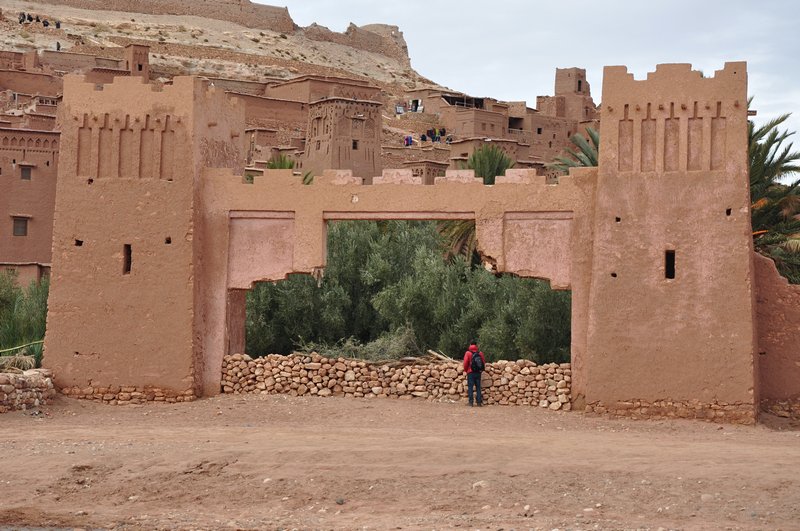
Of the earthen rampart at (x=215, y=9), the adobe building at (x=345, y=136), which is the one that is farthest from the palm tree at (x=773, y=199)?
the earthen rampart at (x=215, y=9)

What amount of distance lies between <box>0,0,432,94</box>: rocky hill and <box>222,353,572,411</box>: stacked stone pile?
186 ft

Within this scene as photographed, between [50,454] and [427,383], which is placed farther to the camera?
[427,383]

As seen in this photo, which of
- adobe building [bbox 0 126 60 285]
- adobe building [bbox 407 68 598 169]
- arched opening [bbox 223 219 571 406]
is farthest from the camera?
adobe building [bbox 407 68 598 169]

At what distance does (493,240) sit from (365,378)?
2.91m

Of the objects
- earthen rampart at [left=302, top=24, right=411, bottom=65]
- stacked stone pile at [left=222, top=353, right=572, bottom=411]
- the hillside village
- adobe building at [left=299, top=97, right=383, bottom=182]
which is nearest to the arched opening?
stacked stone pile at [left=222, top=353, right=572, bottom=411]

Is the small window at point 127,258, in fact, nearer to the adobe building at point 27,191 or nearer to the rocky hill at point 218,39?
the adobe building at point 27,191

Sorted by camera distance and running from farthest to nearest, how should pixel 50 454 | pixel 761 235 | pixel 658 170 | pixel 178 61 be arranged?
pixel 178 61
pixel 761 235
pixel 658 170
pixel 50 454

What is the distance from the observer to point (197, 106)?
19531mm

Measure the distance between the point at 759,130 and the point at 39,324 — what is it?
13.7 meters

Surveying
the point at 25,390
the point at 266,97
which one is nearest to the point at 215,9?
the point at 266,97

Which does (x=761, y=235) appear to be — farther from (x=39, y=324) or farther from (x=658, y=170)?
(x=39, y=324)

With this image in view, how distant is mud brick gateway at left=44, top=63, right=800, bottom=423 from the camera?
17734 millimetres

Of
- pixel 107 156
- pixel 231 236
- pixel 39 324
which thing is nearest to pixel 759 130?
pixel 231 236

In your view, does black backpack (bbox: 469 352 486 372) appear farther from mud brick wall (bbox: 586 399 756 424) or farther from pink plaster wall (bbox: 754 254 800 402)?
pink plaster wall (bbox: 754 254 800 402)
